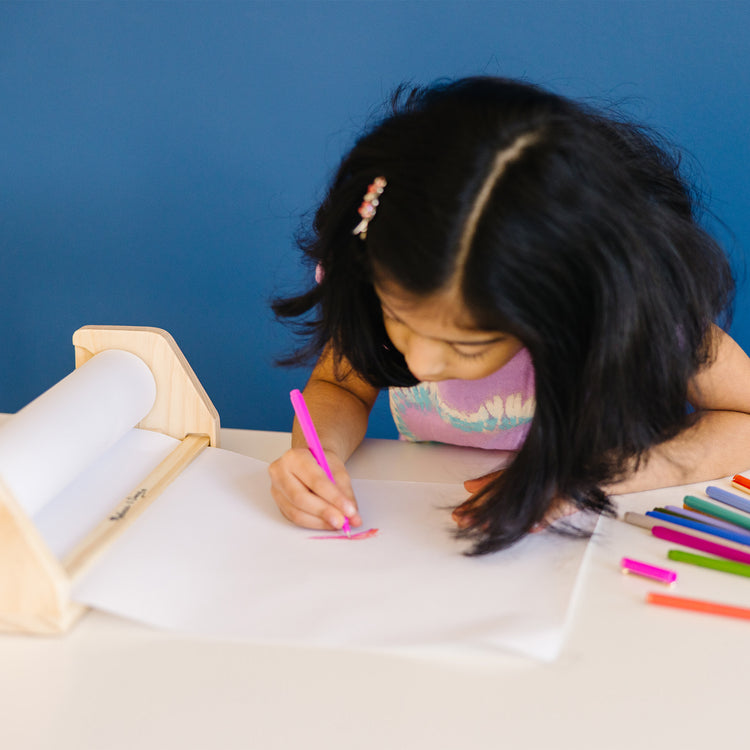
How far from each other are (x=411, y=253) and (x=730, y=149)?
114 centimetres

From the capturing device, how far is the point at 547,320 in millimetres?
586

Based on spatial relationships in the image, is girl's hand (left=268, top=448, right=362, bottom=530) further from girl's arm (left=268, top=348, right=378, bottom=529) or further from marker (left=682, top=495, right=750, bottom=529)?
marker (left=682, top=495, right=750, bottom=529)

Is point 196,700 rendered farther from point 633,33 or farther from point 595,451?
point 633,33

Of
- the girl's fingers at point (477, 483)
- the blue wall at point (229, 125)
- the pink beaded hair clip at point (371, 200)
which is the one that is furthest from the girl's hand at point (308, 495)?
the blue wall at point (229, 125)

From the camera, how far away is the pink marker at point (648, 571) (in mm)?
608

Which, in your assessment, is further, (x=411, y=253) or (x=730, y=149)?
(x=730, y=149)

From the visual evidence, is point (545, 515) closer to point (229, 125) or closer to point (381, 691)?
point (381, 691)

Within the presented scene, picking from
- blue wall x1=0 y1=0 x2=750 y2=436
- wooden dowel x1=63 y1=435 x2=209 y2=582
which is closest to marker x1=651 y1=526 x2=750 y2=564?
wooden dowel x1=63 y1=435 x2=209 y2=582

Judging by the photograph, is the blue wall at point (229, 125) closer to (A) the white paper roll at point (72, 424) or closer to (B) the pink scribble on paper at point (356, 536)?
(A) the white paper roll at point (72, 424)

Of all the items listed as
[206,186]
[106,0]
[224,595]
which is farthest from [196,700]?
[106,0]

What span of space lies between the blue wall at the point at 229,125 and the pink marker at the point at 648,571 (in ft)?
3.61

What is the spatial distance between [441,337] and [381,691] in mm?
257

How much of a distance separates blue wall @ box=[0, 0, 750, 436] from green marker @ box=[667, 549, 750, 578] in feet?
3.52

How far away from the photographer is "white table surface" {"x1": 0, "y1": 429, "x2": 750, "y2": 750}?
0.46 meters
